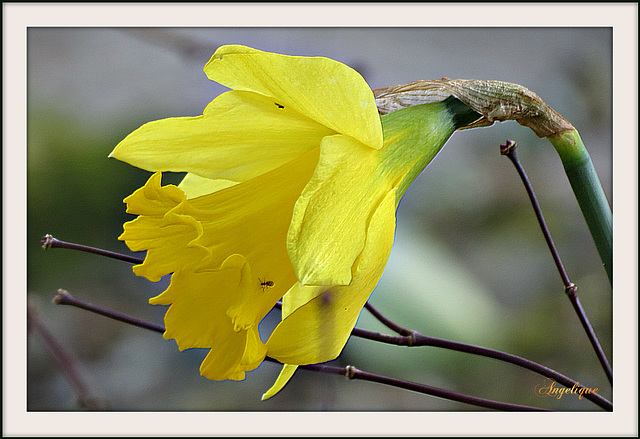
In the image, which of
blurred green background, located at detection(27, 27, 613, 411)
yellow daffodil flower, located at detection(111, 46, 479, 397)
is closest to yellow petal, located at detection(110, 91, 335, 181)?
yellow daffodil flower, located at detection(111, 46, 479, 397)

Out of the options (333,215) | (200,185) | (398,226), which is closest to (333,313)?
(333,215)

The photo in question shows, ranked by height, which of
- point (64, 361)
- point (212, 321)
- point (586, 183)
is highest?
point (586, 183)

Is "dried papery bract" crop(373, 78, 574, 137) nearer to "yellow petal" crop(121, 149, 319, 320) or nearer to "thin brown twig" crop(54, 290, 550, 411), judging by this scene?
"yellow petal" crop(121, 149, 319, 320)

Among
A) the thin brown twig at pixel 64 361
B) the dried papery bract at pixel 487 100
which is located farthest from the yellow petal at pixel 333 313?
the thin brown twig at pixel 64 361

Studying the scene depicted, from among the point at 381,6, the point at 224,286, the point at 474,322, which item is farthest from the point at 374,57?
the point at 224,286

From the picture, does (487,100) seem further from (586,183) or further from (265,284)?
(265,284)

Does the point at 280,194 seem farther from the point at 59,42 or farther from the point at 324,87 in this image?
the point at 59,42
